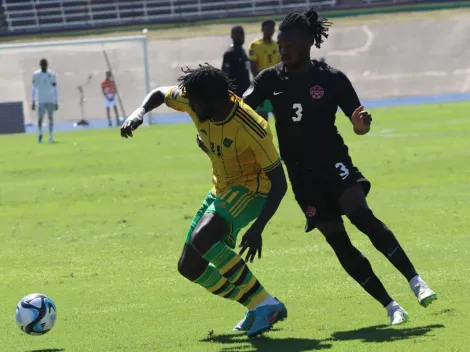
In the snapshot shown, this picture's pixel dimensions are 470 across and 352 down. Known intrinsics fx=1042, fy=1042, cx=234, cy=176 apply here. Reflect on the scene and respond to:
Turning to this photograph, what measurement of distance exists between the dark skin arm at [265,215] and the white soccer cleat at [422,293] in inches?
45.6

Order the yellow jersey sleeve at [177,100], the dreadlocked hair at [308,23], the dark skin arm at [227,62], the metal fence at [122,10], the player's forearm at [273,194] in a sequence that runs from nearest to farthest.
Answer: the player's forearm at [273,194] < the dreadlocked hair at [308,23] < the yellow jersey sleeve at [177,100] < the dark skin arm at [227,62] < the metal fence at [122,10]

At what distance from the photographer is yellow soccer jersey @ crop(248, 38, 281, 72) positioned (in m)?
22.0

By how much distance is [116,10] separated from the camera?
56.4 metres

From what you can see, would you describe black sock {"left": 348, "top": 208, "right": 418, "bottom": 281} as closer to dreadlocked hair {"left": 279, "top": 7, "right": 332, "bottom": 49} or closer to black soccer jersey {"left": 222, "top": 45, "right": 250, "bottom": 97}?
dreadlocked hair {"left": 279, "top": 7, "right": 332, "bottom": 49}

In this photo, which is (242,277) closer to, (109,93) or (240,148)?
(240,148)

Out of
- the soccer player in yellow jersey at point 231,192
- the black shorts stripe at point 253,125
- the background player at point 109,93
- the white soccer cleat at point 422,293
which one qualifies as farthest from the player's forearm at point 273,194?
the background player at point 109,93

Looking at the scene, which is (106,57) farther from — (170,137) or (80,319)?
(80,319)

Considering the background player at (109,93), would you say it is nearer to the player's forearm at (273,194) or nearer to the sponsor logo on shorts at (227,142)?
the sponsor logo on shorts at (227,142)

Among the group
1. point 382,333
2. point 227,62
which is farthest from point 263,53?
point 382,333

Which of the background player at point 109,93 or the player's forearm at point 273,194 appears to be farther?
the background player at point 109,93

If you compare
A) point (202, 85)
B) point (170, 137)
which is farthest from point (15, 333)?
point (170, 137)

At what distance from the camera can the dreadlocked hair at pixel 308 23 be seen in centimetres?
735

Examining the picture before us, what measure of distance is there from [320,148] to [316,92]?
1.29 ft

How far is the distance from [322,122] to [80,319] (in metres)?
2.53
